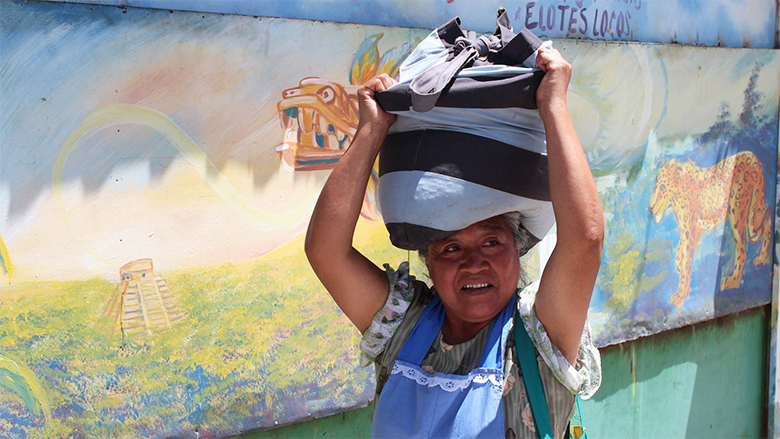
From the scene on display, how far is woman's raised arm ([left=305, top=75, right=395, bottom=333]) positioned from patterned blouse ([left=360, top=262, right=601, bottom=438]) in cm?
10

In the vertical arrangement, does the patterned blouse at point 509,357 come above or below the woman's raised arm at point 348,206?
below

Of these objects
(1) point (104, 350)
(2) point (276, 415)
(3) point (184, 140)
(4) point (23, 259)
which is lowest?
(2) point (276, 415)

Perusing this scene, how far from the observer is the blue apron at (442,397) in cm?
170

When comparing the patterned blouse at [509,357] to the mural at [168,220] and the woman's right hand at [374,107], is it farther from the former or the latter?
the mural at [168,220]

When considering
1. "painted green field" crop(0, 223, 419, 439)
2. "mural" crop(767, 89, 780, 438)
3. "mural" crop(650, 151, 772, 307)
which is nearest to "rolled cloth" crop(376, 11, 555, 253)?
"painted green field" crop(0, 223, 419, 439)

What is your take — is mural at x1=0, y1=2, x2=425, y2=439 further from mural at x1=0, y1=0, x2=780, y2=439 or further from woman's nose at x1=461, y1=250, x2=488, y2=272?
woman's nose at x1=461, y1=250, x2=488, y2=272

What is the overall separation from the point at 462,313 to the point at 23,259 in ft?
4.52

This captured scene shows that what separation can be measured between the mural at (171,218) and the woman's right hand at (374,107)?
1.02 meters

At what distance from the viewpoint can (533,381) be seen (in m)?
1.72

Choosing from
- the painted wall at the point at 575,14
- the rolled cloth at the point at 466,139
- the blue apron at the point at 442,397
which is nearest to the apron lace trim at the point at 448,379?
the blue apron at the point at 442,397

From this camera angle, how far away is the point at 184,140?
2.63 metres

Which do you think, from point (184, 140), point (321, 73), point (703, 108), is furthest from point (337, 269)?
point (703, 108)

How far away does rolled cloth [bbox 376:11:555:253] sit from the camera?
1682mm

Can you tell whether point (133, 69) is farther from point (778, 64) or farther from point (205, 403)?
point (778, 64)
